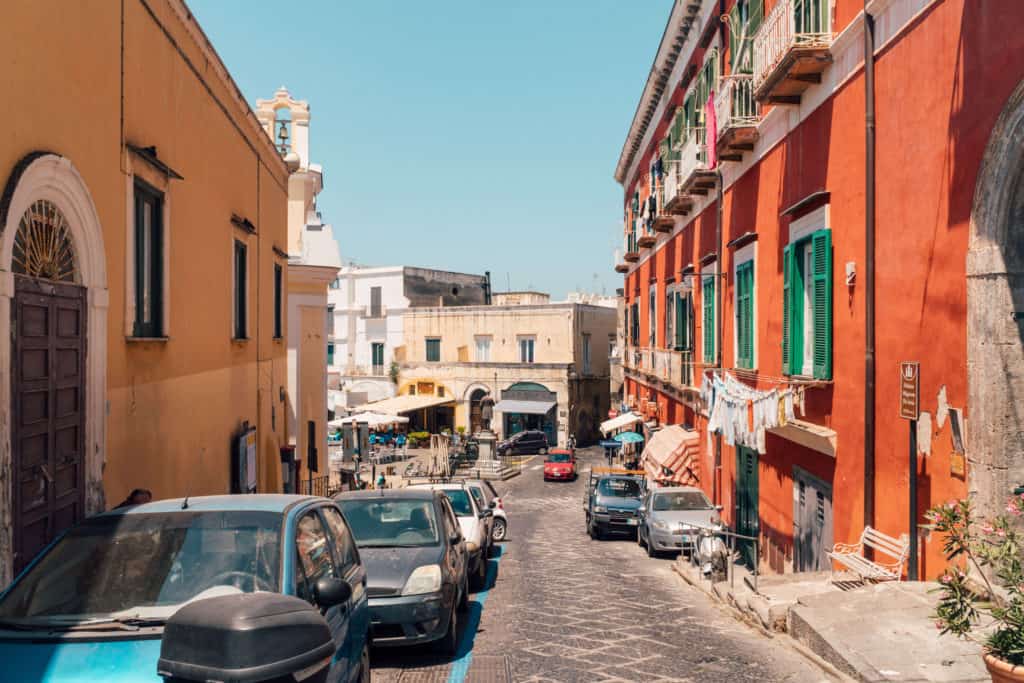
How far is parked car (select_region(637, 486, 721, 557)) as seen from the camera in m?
17.7

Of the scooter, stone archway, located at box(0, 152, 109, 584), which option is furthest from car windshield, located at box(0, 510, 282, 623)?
the scooter

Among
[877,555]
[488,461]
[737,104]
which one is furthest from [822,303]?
[488,461]

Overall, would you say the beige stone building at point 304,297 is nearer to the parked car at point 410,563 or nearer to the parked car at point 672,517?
the parked car at point 672,517

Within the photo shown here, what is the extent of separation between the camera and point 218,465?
13.2 metres

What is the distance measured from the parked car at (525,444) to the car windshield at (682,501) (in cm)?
2844

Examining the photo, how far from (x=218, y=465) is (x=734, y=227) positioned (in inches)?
386

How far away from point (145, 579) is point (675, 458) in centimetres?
1705

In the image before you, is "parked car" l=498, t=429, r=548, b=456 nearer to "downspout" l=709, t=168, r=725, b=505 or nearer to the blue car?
"downspout" l=709, t=168, r=725, b=505

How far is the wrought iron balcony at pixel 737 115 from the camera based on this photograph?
586 inches

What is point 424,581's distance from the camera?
8531mm

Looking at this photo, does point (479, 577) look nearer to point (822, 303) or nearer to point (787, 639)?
point (787, 639)

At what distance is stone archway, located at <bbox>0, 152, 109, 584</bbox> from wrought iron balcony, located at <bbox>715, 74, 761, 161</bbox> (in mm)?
10235

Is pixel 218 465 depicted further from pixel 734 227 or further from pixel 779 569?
pixel 734 227

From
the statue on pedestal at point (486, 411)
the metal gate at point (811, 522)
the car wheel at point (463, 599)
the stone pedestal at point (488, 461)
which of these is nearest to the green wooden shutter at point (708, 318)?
the metal gate at point (811, 522)
